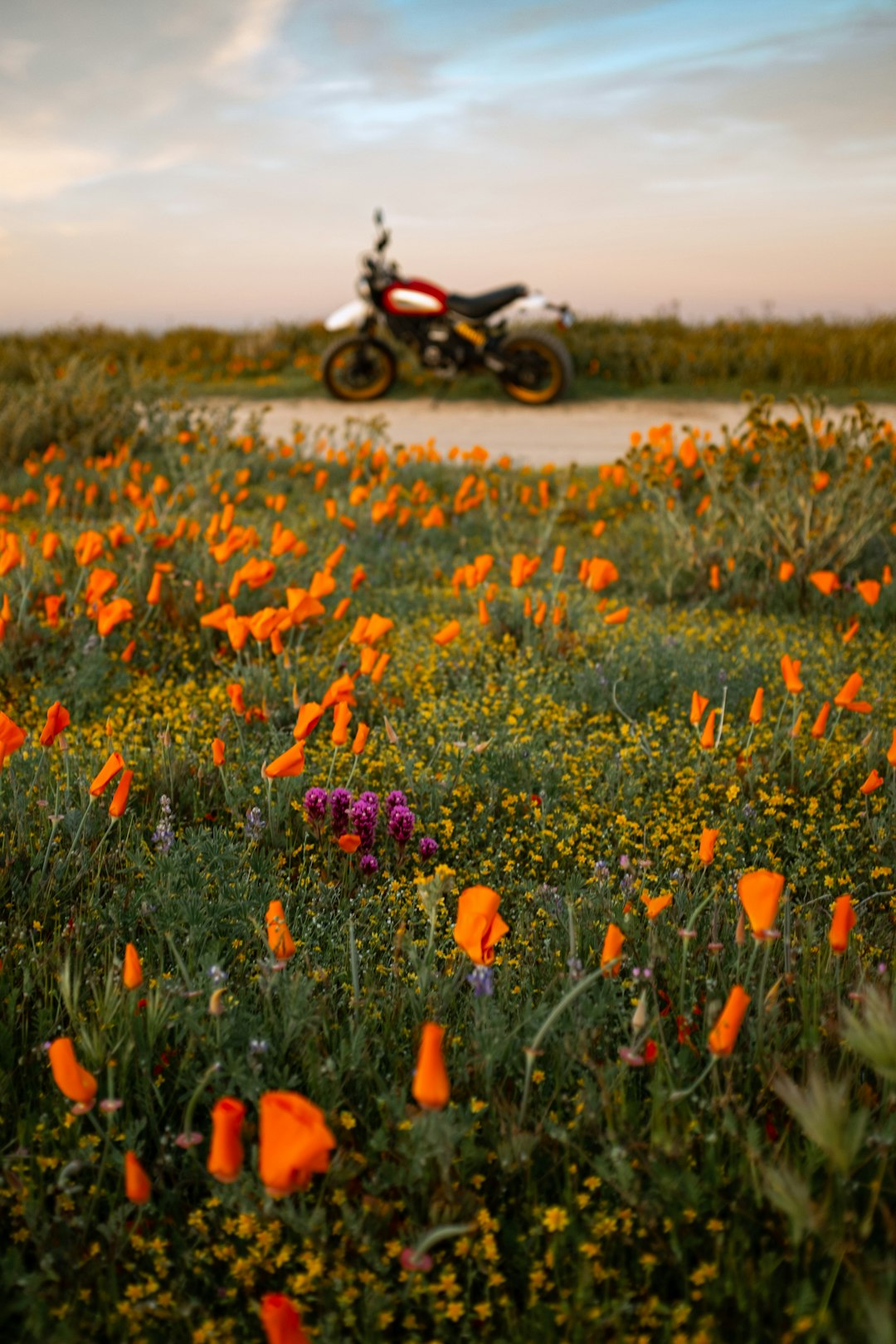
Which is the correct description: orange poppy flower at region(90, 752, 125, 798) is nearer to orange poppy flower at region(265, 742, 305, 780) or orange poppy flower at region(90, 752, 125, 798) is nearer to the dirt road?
orange poppy flower at region(265, 742, 305, 780)

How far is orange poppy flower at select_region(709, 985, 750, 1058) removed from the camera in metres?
1.31

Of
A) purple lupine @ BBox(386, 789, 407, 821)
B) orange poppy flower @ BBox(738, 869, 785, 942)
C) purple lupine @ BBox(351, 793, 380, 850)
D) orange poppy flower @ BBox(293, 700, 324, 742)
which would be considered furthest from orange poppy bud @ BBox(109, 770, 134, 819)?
orange poppy flower @ BBox(738, 869, 785, 942)

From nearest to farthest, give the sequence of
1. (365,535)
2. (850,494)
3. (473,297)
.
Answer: (850,494), (365,535), (473,297)

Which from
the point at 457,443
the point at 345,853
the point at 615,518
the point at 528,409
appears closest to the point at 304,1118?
the point at 345,853

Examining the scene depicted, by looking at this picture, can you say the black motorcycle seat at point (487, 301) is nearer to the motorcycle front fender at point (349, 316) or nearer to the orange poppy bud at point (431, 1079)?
the motorcycle front fender at point (349, 316)

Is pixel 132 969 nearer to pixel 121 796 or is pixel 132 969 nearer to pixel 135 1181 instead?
pixel 135 1181

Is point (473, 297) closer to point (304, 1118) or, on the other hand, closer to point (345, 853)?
point (345, 853)

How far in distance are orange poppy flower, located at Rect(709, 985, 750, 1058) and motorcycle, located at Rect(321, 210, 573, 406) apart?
11889mm

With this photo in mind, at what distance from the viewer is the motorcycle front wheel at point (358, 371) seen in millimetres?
13109

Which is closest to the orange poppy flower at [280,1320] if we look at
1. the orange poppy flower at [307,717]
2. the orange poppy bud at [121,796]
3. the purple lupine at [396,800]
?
the orange poppy bud at [121,796]

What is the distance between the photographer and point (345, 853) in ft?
8.46

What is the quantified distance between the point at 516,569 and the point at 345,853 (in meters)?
1.29

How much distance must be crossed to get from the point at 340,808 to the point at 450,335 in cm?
1115

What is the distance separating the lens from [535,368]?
1284 centimetres
